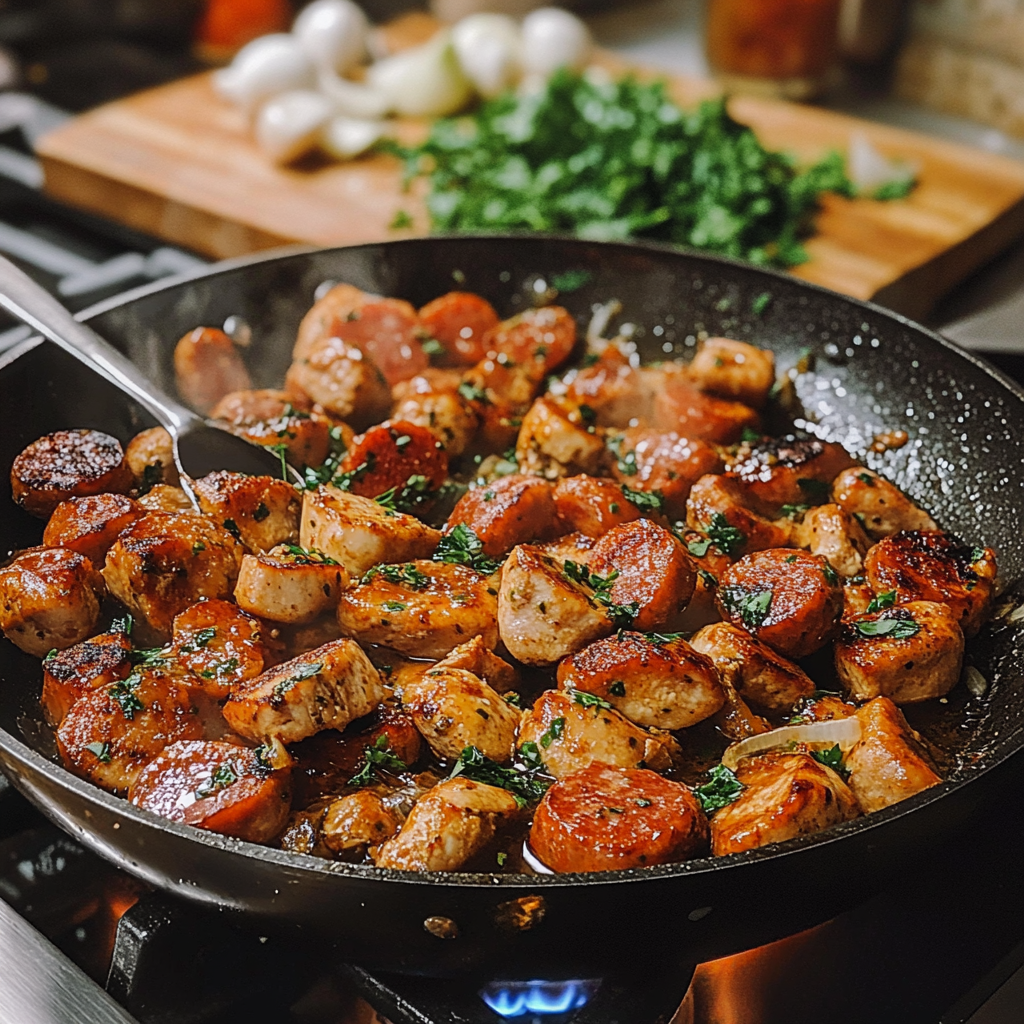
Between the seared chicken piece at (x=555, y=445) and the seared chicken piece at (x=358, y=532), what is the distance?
30 cm

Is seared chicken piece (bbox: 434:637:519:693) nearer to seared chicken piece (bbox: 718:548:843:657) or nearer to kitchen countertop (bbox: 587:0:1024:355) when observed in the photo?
seared chicken piece (bbox: 718:548:843:657)

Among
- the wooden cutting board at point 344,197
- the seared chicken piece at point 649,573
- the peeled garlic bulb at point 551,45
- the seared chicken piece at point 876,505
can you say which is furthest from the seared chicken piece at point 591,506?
the peeled garlic bulb at point 551,45

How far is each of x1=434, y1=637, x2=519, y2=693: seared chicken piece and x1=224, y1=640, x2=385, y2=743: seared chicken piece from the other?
148 mm

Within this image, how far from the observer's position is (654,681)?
1481 mm

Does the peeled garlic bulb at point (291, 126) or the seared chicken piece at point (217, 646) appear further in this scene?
the peeled garlic bulb at point (291, 126)

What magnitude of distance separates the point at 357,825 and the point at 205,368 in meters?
1.08

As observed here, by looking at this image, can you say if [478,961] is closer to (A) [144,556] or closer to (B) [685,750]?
(B) [685,750]

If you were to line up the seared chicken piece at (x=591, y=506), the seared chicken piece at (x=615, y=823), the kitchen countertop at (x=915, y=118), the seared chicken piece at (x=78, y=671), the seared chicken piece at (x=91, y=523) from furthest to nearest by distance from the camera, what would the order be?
1. the kitchen countertop at (x=915, y=118)
2. the seared chicken piece at (x=591, y=506)
3. the seared chicken piece at (x=91, y=523)
4. the seared chicken piece at (x=78, y=671)
5. the seared chicken piece at (x=615, y=823)

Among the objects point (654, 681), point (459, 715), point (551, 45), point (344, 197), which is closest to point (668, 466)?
point (654, 681)

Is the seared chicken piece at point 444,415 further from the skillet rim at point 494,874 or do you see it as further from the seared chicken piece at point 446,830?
the skillet rim at point 494,874

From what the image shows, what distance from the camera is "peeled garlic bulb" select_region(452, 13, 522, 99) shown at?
11.9 feet

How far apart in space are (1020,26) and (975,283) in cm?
152

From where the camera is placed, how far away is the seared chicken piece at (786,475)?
1958 millimetres

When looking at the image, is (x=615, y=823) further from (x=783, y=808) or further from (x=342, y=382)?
(x=342, y=382)
